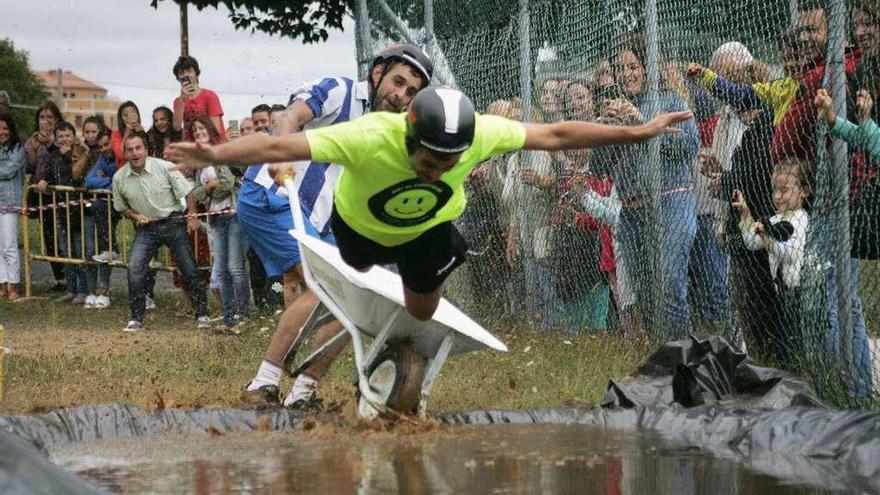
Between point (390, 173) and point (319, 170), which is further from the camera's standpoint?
point (319, 170)

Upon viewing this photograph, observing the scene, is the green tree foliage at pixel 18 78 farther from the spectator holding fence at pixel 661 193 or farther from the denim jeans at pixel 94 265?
the spectator holding fence at pixel 661 193

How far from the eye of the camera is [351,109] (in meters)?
8.63

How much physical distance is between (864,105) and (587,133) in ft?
4.82

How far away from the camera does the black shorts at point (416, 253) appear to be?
7262 mm

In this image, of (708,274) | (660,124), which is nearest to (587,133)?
(660,124)

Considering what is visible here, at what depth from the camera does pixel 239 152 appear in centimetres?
628

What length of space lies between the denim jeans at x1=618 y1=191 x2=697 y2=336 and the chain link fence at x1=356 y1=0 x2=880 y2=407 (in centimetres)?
1

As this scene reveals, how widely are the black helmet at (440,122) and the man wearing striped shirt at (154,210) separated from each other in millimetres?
8009

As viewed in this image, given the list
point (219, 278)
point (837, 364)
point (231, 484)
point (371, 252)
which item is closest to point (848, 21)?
point (837, 364)

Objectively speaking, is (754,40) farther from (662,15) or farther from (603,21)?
(603,21)

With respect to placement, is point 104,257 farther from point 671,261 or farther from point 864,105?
point 864,105

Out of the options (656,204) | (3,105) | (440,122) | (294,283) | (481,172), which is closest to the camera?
(440,122)

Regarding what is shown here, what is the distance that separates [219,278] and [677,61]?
236 inches

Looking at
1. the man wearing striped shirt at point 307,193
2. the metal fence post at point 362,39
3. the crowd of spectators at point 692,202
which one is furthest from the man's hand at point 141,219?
the man wearing striped shirt at point 307,193
